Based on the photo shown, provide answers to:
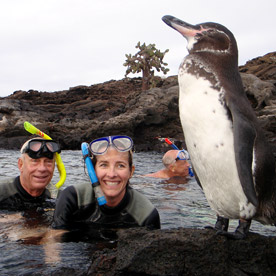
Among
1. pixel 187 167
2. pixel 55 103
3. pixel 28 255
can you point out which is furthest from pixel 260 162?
pixel 55 103

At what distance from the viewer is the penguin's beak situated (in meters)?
3.55

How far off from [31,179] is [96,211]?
1.41m

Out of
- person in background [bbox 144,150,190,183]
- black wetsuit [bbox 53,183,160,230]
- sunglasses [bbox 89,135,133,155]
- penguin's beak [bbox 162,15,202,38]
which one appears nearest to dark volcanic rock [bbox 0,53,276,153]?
person in background [bbox 144,150,190,183]

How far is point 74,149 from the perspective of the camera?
2158 centimetres

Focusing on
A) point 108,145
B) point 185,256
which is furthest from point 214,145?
point 108,145

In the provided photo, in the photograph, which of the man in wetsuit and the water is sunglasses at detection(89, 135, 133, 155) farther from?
the man in wetsuit

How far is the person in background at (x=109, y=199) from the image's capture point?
4156 millimetres

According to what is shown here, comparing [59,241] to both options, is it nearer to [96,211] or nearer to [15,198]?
[96,211]

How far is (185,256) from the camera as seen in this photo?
2785 mm

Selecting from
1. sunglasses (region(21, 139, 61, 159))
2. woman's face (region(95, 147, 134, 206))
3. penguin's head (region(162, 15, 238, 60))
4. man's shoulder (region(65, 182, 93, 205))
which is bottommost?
man's shoulder (region(65, 182, 93, 205))

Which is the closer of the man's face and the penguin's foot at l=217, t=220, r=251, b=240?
the penguin's foot at l=217, t=220, r=251, b=240

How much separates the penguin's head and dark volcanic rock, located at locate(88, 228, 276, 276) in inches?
70.0

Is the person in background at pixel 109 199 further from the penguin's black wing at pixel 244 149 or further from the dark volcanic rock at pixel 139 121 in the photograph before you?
the dark volcanic rock at pixel 139 121

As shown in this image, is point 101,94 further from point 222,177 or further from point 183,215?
point 222,177
